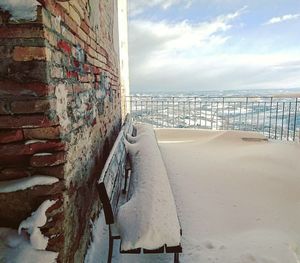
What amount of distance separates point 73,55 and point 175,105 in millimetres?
5748

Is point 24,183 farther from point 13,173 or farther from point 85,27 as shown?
point 85,27

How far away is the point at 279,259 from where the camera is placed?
5.36 ft

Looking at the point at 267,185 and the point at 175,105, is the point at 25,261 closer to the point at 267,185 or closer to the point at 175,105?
the point at 267,185

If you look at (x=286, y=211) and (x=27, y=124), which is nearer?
(x=27, y=124)

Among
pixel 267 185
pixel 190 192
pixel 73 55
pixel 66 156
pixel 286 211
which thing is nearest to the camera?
pixel 66 156

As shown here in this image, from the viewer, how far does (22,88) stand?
3.57 feet

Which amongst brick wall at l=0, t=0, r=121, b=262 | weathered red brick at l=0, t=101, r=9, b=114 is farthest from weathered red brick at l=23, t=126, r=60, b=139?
weathered red brick at l=0, t=101, r=9, b=114

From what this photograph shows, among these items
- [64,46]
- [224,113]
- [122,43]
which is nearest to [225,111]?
[224,113]

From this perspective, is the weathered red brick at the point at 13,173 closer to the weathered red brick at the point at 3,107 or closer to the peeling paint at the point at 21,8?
the weathered red brick at the point at 3,107

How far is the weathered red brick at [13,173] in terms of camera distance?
3.77 ft

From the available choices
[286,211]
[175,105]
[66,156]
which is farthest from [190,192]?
[175,105]

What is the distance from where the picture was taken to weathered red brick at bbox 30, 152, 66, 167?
3.78ft

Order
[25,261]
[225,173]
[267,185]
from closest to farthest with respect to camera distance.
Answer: [25,261]
[267,185]
[225,173]

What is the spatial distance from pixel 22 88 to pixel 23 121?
0.14 meters
